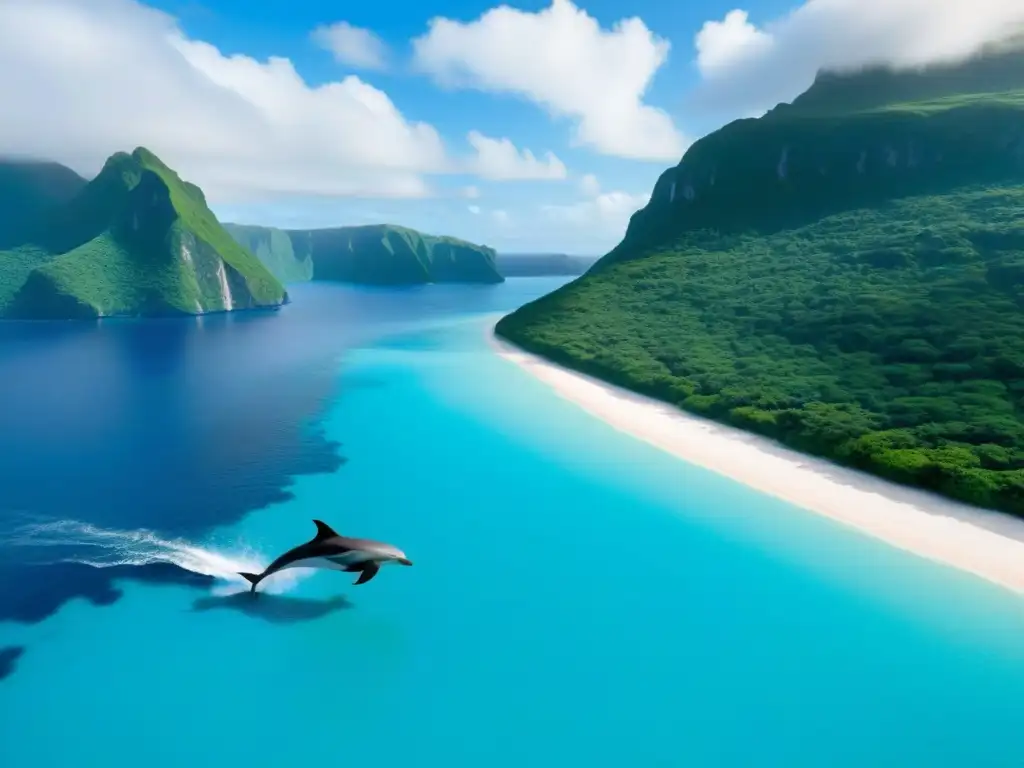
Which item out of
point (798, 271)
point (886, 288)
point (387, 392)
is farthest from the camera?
point (798, 271)

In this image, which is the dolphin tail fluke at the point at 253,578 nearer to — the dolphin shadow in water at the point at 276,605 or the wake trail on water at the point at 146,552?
the dolphin shadow in water at the point at 276,605

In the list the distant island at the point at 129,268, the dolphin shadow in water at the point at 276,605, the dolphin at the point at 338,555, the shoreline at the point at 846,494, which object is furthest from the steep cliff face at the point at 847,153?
the dolphin at the point at 338,555

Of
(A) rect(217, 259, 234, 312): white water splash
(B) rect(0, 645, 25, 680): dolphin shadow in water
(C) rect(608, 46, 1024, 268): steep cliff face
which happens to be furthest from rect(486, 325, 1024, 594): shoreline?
(A) rect(217, 259, 234, 312): white water splash

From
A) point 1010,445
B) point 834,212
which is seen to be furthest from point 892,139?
point 1010,445

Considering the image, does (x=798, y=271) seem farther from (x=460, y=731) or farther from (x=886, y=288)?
(x=460, y=731)

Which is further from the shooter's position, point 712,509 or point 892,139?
point 892,139
